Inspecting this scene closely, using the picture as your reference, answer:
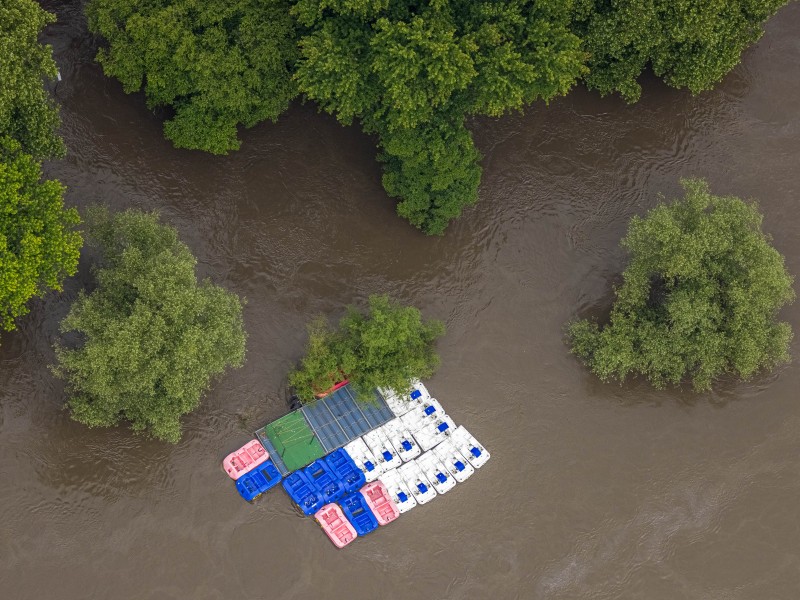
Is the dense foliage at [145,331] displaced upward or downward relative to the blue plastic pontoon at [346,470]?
upward

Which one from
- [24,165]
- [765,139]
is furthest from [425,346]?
[765,139]

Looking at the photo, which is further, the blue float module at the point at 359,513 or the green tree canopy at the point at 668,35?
the blue float module at the point at 359,513

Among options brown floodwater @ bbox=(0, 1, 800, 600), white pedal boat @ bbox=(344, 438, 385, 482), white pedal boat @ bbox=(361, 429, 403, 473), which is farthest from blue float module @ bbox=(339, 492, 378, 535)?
white pedal boat @ bbox=(361, 429, 403, 473)

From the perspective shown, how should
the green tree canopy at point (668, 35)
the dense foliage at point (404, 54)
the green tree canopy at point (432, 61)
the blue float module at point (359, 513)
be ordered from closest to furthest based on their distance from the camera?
the green tree canopy at point (432, 61) → the dense foliage at point (404, 54) → the green tree canopy at point (668, 35) → the blue float module at point (359, 513)

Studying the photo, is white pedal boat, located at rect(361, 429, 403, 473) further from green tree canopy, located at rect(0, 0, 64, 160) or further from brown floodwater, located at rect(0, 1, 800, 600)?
green tree canopy, located at rect(0, 0, 64, 160)

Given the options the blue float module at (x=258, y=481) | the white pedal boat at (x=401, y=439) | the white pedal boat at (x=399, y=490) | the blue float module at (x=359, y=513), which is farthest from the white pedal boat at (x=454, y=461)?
the blue float module at (x=258, y=481)

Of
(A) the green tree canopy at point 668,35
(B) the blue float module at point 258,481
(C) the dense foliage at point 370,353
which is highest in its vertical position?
(A) the green tree canopy at point 668,35

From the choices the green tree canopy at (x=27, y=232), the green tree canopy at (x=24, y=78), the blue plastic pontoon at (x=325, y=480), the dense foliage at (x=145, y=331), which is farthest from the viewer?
the blue plastic pontoon at (x=325, y=480)

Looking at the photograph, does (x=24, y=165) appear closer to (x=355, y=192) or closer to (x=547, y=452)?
(x=355, y=192)

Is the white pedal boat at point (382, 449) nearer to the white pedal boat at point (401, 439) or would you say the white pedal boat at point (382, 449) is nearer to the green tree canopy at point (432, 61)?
the white pedal boat at point (401, 439)
